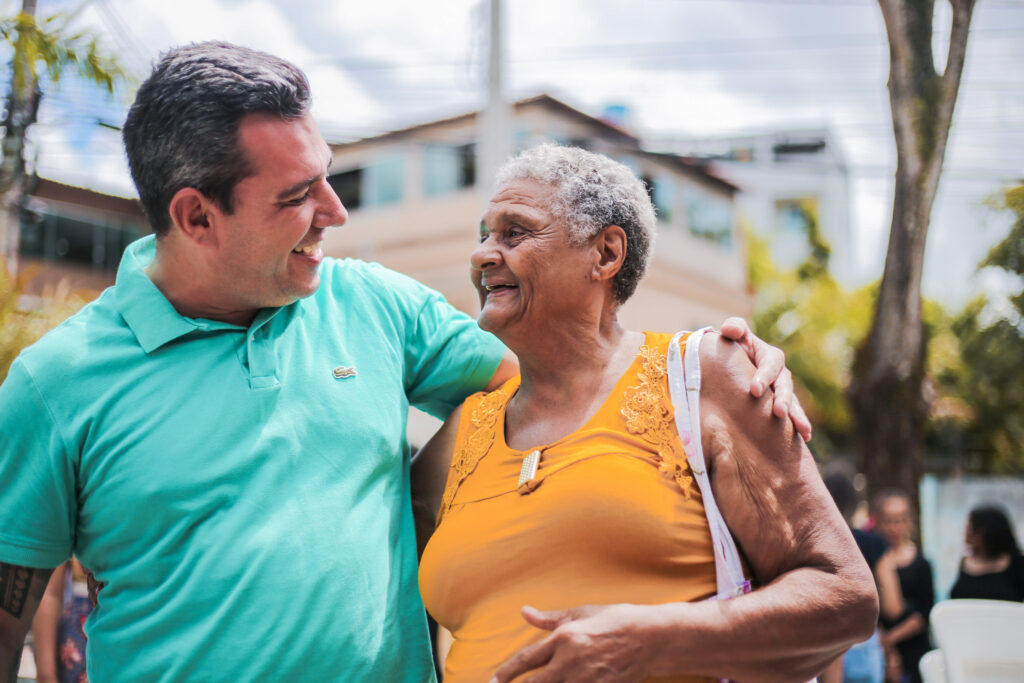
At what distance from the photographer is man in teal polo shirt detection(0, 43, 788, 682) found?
1934mm

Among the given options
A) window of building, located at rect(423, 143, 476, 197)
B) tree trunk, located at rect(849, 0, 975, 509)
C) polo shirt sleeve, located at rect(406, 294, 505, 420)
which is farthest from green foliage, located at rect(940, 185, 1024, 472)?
window of building, located at rect(423, 143, 476, 197)

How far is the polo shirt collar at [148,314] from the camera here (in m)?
2.06

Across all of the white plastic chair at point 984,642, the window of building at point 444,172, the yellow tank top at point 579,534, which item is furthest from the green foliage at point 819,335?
the yellow tank top at point 579,534

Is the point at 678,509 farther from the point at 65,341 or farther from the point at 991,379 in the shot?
the point at 991,379

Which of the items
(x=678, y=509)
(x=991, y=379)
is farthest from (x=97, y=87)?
(x=991, y=379)

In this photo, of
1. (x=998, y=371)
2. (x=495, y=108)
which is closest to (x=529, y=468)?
(x=495, y=108)

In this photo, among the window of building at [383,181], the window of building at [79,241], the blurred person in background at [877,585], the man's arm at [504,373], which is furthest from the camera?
the window of building at [79,241]

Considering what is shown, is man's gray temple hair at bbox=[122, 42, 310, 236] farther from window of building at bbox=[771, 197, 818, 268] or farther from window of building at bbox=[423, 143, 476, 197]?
window of building at bbox=[771, 197, 818, 268]

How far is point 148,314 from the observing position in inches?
82.1

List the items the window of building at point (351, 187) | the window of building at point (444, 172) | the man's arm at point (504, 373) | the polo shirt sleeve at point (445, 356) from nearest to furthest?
the polo shirt sleeve at point (445, 356)
the man's arm at point (504, 373)
the window of building at point (444, 172)
the window of building at point (351, 187)

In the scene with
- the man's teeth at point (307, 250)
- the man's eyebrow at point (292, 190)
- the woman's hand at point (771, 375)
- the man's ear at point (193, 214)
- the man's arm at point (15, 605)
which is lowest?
the man's arm at point (15, 605)

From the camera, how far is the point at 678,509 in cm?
192

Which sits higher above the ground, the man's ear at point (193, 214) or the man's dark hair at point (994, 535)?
the man's ear at point (193, 214)

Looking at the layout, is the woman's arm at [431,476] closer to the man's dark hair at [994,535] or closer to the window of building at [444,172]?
the man's dark hair at [994,535]
